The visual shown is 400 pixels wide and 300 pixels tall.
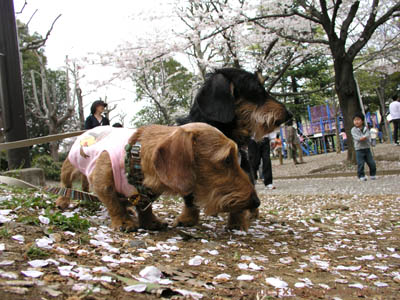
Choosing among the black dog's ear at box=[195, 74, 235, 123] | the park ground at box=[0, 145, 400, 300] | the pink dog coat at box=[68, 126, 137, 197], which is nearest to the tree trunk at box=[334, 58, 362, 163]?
the park ground at box=[0, 145, 400, 300]

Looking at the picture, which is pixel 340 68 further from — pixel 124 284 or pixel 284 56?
pixel 124 284

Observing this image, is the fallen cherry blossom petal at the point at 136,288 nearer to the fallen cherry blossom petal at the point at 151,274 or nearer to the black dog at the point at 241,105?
the fallen cherry blossom petal at the point at 151,274

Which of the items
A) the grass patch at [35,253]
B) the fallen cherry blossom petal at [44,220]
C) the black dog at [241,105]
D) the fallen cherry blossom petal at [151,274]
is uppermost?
the black dog at [241,105]

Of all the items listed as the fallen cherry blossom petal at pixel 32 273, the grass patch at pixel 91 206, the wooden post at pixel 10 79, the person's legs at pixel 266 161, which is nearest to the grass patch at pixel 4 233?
the fallen cherry blossom petal at pixel 32 273

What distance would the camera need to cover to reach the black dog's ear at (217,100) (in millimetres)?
3352

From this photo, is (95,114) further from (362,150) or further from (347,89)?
(347,89)

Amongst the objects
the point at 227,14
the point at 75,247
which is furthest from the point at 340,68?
the point at 75,247

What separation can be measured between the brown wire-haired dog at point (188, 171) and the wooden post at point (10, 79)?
4118mm

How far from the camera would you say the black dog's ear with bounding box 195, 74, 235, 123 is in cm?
335

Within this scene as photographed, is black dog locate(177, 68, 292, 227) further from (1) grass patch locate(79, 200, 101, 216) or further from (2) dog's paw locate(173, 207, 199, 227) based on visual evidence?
(1) grass patch locate(79, 200, 101, 216)

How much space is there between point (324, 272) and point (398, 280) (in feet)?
1.34

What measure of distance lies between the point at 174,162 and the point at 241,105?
51.7 inches

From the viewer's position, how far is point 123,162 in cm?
279

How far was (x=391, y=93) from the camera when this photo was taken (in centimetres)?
3048
